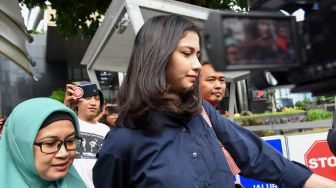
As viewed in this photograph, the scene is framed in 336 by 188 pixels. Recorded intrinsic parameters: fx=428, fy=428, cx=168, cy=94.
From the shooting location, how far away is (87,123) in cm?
338

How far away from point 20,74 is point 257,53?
17098 mm

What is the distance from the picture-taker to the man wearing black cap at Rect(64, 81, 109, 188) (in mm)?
2902

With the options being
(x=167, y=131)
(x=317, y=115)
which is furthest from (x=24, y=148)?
(x=317, y=115)

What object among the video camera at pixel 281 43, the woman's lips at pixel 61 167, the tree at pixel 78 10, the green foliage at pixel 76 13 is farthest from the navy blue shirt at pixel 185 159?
the green foliage at pixel 76 13

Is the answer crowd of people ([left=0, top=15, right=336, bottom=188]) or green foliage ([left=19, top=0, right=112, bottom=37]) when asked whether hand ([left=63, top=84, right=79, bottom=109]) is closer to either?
crowd of people ([left=0, top=15, right=336, bottom=188])

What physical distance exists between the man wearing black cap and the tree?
441 centimetres

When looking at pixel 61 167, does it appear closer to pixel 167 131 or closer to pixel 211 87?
pixel 167 131

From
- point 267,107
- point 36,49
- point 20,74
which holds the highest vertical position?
point 36,49

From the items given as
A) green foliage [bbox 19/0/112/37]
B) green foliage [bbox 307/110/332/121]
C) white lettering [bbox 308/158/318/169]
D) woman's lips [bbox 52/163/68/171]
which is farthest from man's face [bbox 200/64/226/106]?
green foliage [bbox 307/110/332/121]

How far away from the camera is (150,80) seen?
158 cm

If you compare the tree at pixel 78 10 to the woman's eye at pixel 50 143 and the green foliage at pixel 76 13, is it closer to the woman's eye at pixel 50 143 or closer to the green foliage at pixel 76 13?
the green foliage at pixel 76 13

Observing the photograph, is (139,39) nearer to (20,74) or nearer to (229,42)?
(229,42)

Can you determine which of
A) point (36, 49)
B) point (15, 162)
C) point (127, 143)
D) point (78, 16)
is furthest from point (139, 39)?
point (36, 49)

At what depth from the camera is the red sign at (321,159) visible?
3479mm
